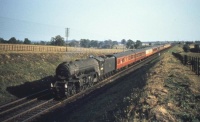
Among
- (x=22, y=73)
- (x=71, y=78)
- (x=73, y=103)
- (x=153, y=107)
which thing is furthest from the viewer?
(x=22, y=73)

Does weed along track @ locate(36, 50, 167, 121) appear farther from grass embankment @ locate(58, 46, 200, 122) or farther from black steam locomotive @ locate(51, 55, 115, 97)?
black steam locomotive @ locate(51, 55, 115, 97)

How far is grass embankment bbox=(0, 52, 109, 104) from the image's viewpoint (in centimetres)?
2322

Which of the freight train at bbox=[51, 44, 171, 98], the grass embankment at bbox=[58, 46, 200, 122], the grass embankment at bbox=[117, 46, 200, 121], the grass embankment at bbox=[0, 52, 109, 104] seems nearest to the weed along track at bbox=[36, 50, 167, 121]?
the grass embankment at bbox=[58, 46, 200, 122]

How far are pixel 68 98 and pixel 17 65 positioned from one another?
11800 mm

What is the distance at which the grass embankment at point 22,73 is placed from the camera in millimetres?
23219

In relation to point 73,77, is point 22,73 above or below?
below

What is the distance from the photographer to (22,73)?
90.0 ft

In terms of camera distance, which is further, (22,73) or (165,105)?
(22,73)

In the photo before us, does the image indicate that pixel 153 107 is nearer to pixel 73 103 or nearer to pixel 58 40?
pixel 73 103

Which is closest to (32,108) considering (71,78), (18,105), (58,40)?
(18,105)

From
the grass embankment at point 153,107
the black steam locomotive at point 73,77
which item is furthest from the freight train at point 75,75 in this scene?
the grass embankment at point 153,107

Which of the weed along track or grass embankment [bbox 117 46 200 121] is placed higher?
grass embankment [bbox 117 46 200 121]

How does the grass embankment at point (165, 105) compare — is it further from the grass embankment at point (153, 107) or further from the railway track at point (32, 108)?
the railway track at point (32, 108)

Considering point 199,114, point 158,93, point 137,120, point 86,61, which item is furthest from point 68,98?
point 199,114
